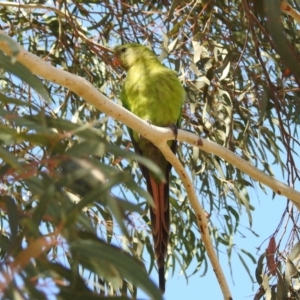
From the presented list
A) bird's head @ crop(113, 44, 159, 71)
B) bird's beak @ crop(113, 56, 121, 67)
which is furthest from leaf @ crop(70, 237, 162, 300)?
bird's beak @ crop(113, 56, 121, 67)

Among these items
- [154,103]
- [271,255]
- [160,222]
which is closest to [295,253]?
[271,255]

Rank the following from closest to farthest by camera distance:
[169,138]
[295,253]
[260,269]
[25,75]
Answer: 1. [25,75]
2. [169,138]
3. [295,253]
4. [260,269]

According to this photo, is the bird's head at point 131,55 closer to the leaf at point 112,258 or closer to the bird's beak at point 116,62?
the bird's beak at point 116,62

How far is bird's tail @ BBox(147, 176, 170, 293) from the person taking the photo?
2107mm

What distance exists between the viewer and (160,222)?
7.49ft

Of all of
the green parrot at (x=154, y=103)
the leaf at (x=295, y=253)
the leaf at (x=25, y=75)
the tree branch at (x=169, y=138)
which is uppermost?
the green parrot at (x=154, y=103)

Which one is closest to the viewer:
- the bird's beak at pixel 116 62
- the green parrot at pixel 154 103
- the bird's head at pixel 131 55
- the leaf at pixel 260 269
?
the leaf at pixel 260 269

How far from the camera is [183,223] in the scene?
3168 mm

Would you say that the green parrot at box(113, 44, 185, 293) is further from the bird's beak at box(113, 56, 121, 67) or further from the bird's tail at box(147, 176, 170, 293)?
the bird's beak at box(113, 56, 121, 67)

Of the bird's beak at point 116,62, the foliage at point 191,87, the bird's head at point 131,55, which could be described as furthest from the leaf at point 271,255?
the bird's beak at point 116,62

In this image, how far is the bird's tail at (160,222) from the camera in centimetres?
211

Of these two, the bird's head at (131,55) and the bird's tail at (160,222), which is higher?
the bird's head at (131,55)

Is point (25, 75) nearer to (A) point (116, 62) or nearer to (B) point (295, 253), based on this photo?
(B) point (295, 253)

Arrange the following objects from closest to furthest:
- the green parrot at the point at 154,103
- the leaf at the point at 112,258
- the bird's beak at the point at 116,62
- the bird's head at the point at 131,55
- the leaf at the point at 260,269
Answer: the leaf at the point at 112,258
the leaf at the point at 260,269
the green parrot at the point at 154,103
the bird's head at the point at 131,55
the bird's beak at the point at 116,62
